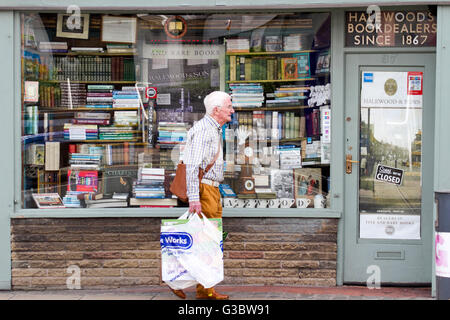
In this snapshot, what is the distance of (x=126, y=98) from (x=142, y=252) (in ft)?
5.72

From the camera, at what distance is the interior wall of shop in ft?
22.1

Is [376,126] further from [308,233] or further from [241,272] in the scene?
[241,272]

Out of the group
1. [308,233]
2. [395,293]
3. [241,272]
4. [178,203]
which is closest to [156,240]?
[178,203]

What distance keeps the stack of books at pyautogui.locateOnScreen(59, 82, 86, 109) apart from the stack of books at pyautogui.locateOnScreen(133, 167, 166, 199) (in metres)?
1.03

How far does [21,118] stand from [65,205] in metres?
1.07

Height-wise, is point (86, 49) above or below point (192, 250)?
above

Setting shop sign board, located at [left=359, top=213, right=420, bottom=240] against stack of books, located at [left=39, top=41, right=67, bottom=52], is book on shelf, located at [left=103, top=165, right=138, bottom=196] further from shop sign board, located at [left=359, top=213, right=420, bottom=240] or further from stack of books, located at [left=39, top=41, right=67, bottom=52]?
shop sign board, located at [left=359, top=213, right=420, bottom=240]

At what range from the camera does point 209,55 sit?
716 centimetres

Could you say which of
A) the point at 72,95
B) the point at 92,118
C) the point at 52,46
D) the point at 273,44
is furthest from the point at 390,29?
the point at 52,46

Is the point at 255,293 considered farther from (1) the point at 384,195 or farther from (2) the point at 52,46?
(2) the point at 52,46

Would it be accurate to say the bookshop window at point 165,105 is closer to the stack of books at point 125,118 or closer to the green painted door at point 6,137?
the stack of books at point 125,118

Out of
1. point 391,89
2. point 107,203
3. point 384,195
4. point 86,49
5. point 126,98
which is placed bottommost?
point 107,203

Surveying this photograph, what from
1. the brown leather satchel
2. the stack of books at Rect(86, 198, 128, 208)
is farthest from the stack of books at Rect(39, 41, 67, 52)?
the brown leather satchel

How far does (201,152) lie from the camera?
5.89 metres
